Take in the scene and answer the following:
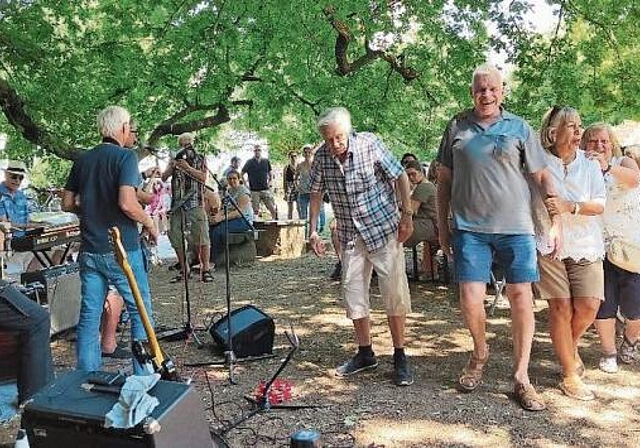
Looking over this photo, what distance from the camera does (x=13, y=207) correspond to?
20.5ft

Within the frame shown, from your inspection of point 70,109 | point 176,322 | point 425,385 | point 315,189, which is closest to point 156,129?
point 70,109

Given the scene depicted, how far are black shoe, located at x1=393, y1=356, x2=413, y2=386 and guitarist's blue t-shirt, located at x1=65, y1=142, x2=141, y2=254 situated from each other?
5.46 feet

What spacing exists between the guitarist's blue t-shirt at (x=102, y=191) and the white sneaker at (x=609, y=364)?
9.29ft

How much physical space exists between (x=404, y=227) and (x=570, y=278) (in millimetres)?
946

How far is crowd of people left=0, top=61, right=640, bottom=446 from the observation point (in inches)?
138

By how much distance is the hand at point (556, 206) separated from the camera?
11.7ft

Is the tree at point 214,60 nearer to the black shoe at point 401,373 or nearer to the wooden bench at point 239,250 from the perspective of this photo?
the wooden bench at point 239,250

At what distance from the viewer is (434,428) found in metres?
3.31

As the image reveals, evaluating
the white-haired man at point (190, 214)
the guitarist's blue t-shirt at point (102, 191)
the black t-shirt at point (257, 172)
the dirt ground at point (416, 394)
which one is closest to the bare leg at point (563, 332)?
the dirt ground at point (416, 394)

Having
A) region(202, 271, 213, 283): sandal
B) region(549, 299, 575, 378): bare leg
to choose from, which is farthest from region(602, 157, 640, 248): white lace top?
region(202, 271, 213, 283): sandal

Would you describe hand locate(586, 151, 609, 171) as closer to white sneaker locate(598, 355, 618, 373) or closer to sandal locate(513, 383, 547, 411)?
white sneaker locate(598, 355, 618, 373)

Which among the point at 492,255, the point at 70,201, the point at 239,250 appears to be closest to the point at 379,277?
the point at 492,255

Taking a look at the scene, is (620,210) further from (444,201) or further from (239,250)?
(239,250)

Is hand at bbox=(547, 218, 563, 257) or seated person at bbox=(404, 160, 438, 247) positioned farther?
seated person at bbox=(404, 160, 438, 247)
